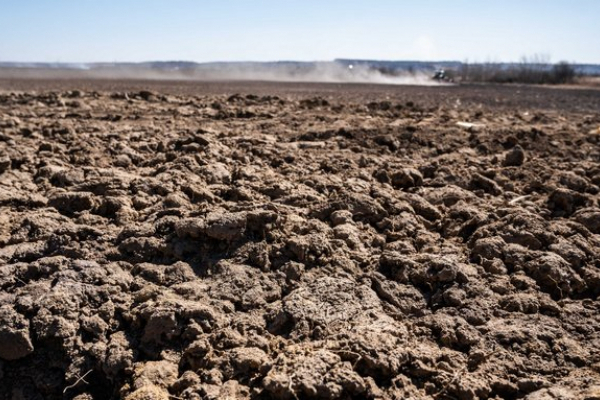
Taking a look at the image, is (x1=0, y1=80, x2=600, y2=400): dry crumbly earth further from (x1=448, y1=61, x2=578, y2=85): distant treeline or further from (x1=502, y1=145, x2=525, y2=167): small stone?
(x1=448, y1=61, x2=578, y2=85): distant treeline

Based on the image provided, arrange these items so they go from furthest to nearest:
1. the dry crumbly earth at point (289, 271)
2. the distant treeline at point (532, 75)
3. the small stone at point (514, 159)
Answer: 1. the distant treeline at point (532, 75)
2. the small stone at point (514, 159)
3. the dry crumbly earth at point (289, 271)

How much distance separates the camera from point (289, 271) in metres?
3.67

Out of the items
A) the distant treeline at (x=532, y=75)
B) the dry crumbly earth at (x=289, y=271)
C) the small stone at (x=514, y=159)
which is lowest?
the dry crumbly earth at (x=289, y=271)

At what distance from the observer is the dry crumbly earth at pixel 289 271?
9.73ft

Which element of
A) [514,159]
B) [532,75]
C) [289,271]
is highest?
[532,75]

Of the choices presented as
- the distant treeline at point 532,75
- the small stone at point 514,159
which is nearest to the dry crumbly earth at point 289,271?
the small stone at point 514,159

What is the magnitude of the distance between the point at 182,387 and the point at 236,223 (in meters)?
1.26

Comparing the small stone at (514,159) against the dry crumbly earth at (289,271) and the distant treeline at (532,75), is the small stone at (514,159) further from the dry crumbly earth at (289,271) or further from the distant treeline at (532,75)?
the distant treeline at (532,75)

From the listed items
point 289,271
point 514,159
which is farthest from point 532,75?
point 289,271

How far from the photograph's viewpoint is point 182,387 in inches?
113

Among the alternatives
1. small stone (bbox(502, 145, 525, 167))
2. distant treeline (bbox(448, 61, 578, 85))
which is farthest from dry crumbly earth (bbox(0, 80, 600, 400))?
distant treeline (bbox(448, 61, 578, 85))

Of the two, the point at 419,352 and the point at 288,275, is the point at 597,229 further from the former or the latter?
the point at 288,275

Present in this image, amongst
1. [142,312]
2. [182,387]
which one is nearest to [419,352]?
[182,387]

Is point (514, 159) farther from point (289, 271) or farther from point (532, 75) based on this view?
point (532, 75)
